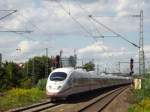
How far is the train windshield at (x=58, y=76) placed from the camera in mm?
45406

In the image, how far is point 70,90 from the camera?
4656cm

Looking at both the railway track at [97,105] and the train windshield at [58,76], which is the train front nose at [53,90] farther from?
the railway track at [97,105]

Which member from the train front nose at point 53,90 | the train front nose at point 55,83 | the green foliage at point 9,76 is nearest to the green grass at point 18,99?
the train front nose at point 53,90

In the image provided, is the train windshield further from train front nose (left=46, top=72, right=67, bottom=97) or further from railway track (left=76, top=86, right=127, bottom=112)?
railway track (left=76, top=86, right=127, bottom=112)

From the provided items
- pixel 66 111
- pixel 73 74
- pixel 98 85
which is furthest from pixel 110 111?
pixel 98 85

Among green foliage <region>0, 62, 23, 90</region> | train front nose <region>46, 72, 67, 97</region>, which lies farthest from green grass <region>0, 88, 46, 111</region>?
A: green foliage <region>0, 62, 23, 90</region>

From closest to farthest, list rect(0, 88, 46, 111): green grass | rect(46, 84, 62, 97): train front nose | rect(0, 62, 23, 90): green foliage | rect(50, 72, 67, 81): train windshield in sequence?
rect(0, 88, 46, 111): green grass, rect(46, 84, 62, 97): train front nose, rect(50, 72, 67, 81): train windshield, rect(0, 62, 23, 90): green foliage

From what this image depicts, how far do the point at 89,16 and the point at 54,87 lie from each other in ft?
24.6

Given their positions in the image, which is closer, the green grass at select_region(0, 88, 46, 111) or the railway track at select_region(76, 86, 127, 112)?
the railway track at select_region(76, 86, 127, 112)

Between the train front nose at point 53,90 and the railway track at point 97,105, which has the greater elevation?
the train front nose at point 53,90

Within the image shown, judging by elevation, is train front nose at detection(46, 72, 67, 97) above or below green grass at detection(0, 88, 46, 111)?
above

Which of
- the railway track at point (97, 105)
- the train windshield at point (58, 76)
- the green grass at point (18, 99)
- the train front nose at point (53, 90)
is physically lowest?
the railway track at point (97, 105)

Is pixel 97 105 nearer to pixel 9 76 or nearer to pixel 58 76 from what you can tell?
pixel 58 76

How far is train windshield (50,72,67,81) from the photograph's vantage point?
4541cm
